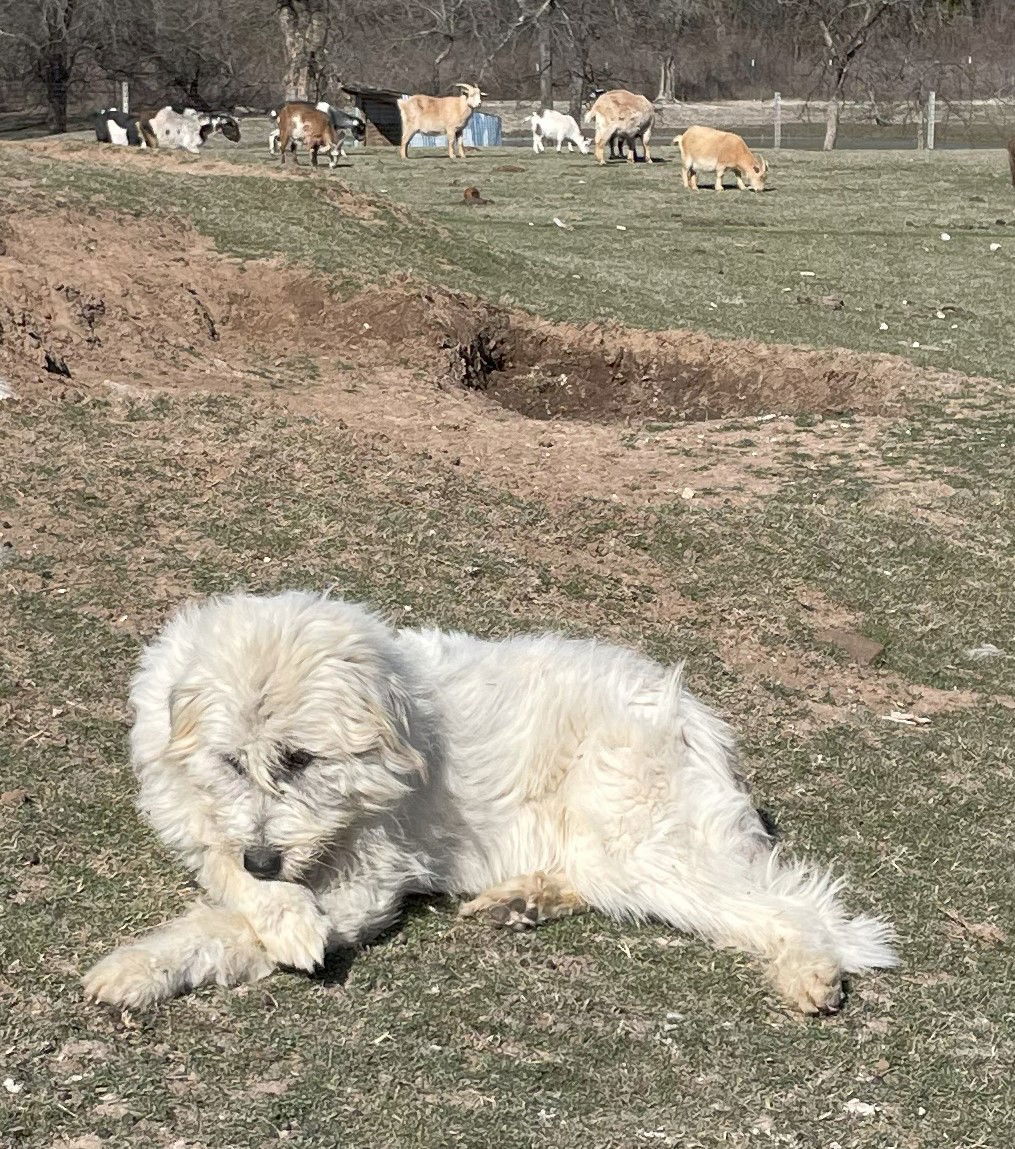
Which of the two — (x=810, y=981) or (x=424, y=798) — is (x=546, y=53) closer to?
(x=424, y=798)

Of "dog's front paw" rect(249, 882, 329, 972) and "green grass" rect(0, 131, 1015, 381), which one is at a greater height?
"green grass" rect(0, 131, 1015, 381)

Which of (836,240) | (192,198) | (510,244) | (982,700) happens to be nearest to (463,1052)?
(982,700)

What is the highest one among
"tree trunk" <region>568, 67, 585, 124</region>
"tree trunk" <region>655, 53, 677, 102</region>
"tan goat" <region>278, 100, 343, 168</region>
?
"tree trunk" <region>655, 53, 677, 102</region>

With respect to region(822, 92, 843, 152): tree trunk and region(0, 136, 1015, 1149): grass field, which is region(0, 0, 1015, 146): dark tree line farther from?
region(0, 136, 1015, 1149): grass field

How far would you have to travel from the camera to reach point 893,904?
439 centimetres

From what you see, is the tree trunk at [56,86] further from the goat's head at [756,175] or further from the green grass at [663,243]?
the goat's head at [756,175]

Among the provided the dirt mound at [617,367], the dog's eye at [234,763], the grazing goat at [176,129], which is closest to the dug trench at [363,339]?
the dirt mound at [617,367]

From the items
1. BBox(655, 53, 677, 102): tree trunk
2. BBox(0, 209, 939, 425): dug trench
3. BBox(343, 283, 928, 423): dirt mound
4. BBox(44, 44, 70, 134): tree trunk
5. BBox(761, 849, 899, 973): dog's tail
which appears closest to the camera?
BBox(761, 849, 899, 973): dog's tail

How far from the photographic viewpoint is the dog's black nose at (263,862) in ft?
11.3

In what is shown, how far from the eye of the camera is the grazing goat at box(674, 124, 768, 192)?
88.4ft

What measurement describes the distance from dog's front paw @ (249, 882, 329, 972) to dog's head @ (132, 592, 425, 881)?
0.20 ft

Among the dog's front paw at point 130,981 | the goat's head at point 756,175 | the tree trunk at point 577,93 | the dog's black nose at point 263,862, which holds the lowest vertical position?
the dog's front paw at point 130,981

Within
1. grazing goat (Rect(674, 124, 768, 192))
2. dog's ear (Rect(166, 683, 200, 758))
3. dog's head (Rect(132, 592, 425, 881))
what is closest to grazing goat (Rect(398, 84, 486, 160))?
grazing goat (Rect(674, 124, 768, 192))

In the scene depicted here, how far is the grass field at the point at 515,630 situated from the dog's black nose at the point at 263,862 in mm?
313
